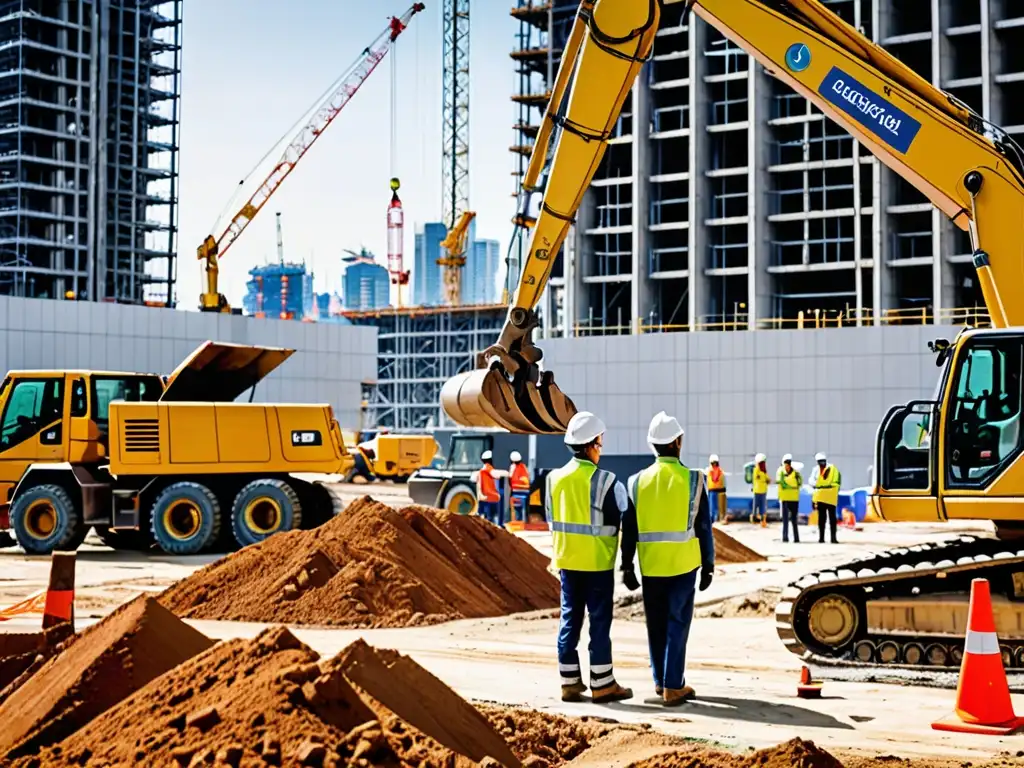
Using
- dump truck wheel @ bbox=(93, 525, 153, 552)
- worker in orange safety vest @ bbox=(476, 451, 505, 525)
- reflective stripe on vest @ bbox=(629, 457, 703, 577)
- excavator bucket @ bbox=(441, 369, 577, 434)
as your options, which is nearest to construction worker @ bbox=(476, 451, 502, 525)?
worker in orange safety vest @ bbox=(476, 451, 505, 525)

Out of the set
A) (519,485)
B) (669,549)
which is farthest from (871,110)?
(519,485)

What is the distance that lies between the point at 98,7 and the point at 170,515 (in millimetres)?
74527

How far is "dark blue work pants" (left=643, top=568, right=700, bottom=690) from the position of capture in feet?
29.8

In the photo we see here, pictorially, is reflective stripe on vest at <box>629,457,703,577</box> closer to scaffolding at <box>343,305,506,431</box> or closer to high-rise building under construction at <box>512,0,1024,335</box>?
high-rise building under construction at <box>512,0,1024,335</box>

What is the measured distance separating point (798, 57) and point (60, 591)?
7855mm

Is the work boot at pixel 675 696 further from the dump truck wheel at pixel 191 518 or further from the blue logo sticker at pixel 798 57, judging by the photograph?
the dump truck wheel at pixel 191 518

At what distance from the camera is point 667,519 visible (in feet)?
30.0

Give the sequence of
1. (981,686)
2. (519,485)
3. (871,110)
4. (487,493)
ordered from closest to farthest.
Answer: (981,686), (871,110), (487,493), (519,485)

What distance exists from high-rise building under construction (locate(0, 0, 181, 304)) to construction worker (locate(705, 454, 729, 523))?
6247 cm

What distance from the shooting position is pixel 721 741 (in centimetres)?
784

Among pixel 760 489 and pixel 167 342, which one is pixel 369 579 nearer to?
pixel 760 489

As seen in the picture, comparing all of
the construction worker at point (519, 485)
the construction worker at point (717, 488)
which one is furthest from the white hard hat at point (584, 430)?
the construction worker at point (717, 488)

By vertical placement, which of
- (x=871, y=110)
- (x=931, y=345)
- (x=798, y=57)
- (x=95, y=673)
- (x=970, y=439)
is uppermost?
(x=798, y=57)

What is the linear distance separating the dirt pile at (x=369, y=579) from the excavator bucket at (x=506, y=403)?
70.3 inches
